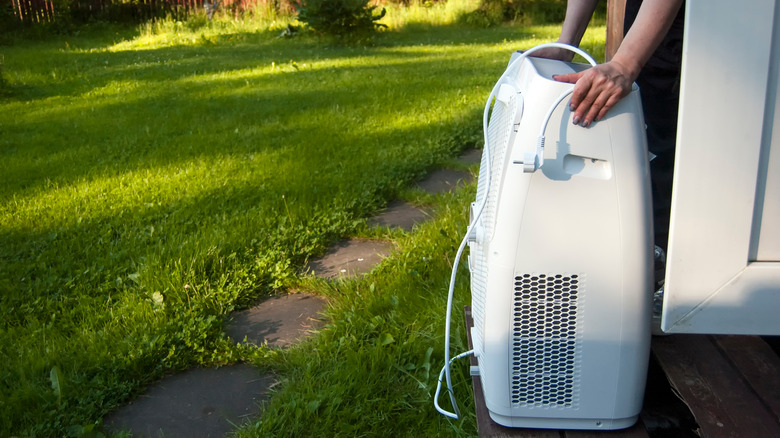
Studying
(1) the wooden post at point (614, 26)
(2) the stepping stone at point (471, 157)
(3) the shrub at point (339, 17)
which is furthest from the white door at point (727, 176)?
(3) the shrub at point (339, 17)

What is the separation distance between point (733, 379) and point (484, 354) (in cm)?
58

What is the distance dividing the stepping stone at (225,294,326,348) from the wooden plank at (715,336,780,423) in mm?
1318

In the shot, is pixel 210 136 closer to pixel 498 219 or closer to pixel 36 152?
pixel 36 152

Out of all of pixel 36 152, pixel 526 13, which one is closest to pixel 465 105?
pixel 36 152

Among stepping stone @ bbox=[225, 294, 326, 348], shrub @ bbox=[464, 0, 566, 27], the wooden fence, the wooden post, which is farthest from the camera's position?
shrub @ bbox=[464, 0, 566, 27]

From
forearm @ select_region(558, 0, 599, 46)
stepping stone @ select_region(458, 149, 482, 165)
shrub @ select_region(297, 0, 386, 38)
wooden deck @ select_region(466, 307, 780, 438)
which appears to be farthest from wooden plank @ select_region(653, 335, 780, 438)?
shrub @ select_region(297, 0, 386, 38)

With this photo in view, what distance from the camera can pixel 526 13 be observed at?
16.7 metres

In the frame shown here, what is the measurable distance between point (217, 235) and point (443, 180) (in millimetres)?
1513

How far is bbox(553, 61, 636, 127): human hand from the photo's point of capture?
1.25m

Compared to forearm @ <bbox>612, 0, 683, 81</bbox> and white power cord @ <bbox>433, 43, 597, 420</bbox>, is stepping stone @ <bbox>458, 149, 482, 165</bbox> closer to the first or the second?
white power cord @ <bbox>433, 43, 597, 420</bbox>

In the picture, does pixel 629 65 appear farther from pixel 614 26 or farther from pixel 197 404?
pixel 614 26

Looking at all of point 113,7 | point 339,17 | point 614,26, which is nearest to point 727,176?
point 614,26

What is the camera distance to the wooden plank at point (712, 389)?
53.8 inches

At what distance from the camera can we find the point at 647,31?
4.58 ft
